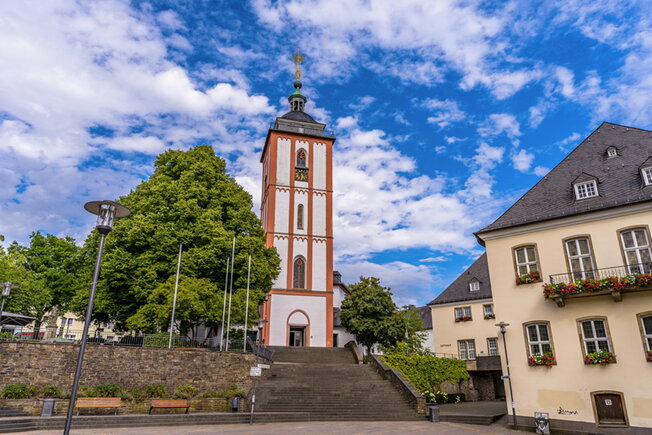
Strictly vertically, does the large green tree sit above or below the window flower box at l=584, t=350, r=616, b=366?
above

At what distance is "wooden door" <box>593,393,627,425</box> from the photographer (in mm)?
15359

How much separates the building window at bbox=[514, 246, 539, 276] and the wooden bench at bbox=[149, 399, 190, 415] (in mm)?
16040

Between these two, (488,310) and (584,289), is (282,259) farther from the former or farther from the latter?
(584,289)

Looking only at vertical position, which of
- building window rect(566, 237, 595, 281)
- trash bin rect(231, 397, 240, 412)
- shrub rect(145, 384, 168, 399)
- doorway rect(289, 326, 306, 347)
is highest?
building window rect(566, 237, 595, 281)

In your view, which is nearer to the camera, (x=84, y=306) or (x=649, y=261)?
(x=649, y=261)

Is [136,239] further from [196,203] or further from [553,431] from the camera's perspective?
[553,431]

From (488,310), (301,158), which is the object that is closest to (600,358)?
(488,310)

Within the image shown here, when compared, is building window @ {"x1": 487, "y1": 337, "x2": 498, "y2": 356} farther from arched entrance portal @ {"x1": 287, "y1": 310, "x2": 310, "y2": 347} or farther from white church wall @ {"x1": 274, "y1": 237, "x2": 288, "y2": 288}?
white church wall @ {"x1": 274, "y1": 237, "x2": 288, "y2": 288}

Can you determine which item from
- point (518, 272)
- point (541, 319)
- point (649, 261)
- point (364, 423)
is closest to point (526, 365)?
point (541, 319)

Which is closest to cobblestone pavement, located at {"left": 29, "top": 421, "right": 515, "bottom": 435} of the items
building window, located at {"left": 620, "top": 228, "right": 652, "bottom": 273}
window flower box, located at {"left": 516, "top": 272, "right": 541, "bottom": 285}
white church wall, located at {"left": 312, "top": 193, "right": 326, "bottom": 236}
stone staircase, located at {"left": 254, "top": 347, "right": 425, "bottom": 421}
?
stone staircase, located at {"left": 254, "top": 347, "right": 425, "bottom": 421}

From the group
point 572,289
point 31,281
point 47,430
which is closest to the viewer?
point 47,430

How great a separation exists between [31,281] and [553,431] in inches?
1308

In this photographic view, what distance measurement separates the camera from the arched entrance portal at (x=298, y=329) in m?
37.7

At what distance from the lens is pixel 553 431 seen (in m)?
16.6
